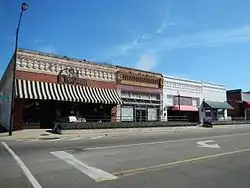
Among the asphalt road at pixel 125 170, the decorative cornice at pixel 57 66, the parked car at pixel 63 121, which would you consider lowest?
the asphalt road at pixel 125 170

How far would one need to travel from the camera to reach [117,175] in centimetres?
803

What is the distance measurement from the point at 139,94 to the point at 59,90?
36.9ft

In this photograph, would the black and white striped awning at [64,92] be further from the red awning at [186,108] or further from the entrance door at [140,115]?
the red awning at [186,108]

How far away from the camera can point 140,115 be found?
Answer: 35.3m

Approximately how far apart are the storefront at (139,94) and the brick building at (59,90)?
4.83ft

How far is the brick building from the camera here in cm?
2609

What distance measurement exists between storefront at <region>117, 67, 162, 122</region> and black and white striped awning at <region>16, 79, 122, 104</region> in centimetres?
224

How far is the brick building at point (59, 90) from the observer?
85.6ft

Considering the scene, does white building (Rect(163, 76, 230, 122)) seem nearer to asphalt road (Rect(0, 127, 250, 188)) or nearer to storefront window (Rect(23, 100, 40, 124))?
storefront window (Rect(23, 100, 40, 124))

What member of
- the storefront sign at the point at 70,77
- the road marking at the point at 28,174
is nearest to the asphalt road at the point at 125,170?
the road marking at the point at 28,174

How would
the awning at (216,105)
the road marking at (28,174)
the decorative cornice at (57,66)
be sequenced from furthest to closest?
the awning at (216,105), the decorative cornice at (57,66), the road marking at (28,174)

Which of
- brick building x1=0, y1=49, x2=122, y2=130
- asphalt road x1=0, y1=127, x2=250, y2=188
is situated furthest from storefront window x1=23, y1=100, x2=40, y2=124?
asphalt road x1=0, y1=127, x2=250, y2=188

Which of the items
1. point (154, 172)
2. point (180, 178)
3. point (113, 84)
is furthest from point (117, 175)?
point (113, 84)

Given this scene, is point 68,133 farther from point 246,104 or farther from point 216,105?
point 246,104
